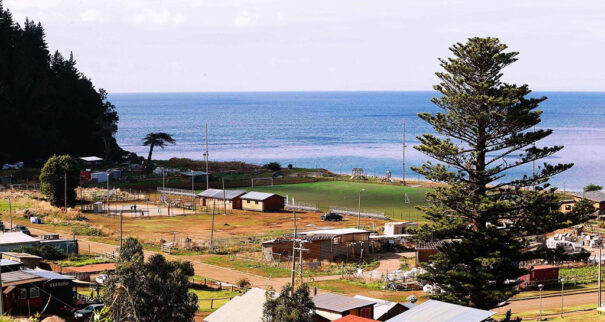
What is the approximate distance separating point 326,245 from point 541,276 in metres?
14.3

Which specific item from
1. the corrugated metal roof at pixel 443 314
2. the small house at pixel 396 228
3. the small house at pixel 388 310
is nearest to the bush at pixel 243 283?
the small house at pixel 388 310

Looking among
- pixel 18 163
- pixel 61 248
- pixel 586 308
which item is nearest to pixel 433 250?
pixel 586 308

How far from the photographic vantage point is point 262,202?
70125 mm

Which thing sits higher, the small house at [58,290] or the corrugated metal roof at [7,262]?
the corrugated metal roof at [7,262]

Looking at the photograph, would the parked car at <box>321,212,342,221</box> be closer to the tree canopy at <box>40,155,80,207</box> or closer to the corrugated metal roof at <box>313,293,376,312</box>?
the tree canopy at <box>40,155,80,207</box>

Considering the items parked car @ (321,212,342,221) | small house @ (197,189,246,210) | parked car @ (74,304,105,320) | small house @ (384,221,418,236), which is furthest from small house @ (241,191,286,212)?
parked car @ (74,304,105,320)

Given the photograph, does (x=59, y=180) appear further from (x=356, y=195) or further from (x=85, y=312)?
(x=85, y=312)

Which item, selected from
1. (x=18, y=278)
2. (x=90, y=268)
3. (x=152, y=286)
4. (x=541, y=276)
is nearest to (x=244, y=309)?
(x=152, y=286)

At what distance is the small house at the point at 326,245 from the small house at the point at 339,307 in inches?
735

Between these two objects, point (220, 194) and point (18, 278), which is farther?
point (220, 194)

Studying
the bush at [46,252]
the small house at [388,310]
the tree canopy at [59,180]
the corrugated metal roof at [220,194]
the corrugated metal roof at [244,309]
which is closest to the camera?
the corrugated metal roof at [244,309]

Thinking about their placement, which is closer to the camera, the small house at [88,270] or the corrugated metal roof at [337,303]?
the corrugated metal roof at [337,303]

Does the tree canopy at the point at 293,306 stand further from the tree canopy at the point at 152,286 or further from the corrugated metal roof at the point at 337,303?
the corrugated metal roof at the point at 337,303

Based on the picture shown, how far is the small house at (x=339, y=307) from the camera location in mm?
27203
